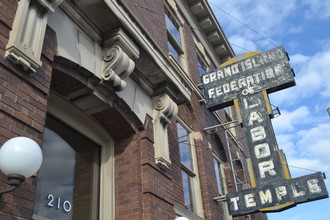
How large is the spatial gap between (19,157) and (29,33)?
164 cm

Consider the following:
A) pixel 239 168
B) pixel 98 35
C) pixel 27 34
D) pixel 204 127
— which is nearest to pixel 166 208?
pixel 98 35

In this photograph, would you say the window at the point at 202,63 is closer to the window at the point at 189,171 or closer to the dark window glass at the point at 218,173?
the dark window glass at the point at 218,173

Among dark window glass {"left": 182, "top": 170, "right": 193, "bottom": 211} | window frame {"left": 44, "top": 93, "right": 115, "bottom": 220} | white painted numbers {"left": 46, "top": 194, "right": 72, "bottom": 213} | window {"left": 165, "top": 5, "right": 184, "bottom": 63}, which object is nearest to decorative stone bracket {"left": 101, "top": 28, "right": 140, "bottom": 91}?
window frame {"left": 44, "top": 93, "right": 115, "bottom": 220}

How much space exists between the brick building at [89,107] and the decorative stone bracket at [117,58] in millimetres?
15

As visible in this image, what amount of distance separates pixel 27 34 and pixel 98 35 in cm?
169

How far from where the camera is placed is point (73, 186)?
5.12 metres

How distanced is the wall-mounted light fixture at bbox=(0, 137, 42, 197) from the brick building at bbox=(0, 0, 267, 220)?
44cm

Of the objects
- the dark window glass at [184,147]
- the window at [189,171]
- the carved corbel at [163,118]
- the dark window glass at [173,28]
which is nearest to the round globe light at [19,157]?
the carved corbel at [163,118]

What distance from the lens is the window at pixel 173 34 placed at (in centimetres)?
1062

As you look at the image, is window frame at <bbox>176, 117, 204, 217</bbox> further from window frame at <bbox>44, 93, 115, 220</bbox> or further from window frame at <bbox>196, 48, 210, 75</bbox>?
window frame at <bbox>196, 48, 210, 75</bbox>

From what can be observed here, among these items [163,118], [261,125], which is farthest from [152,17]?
[261,125]

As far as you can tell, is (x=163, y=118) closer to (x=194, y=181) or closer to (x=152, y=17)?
(x=152, y=17)

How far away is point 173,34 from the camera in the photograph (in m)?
11.2

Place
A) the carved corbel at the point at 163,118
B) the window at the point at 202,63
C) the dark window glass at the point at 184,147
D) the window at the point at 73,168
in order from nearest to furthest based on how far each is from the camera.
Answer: the window at the point at 73,168, the carved corbel at the point at 163,118, the dark window glass at the point at 184,147, the window at the point at 202,63
